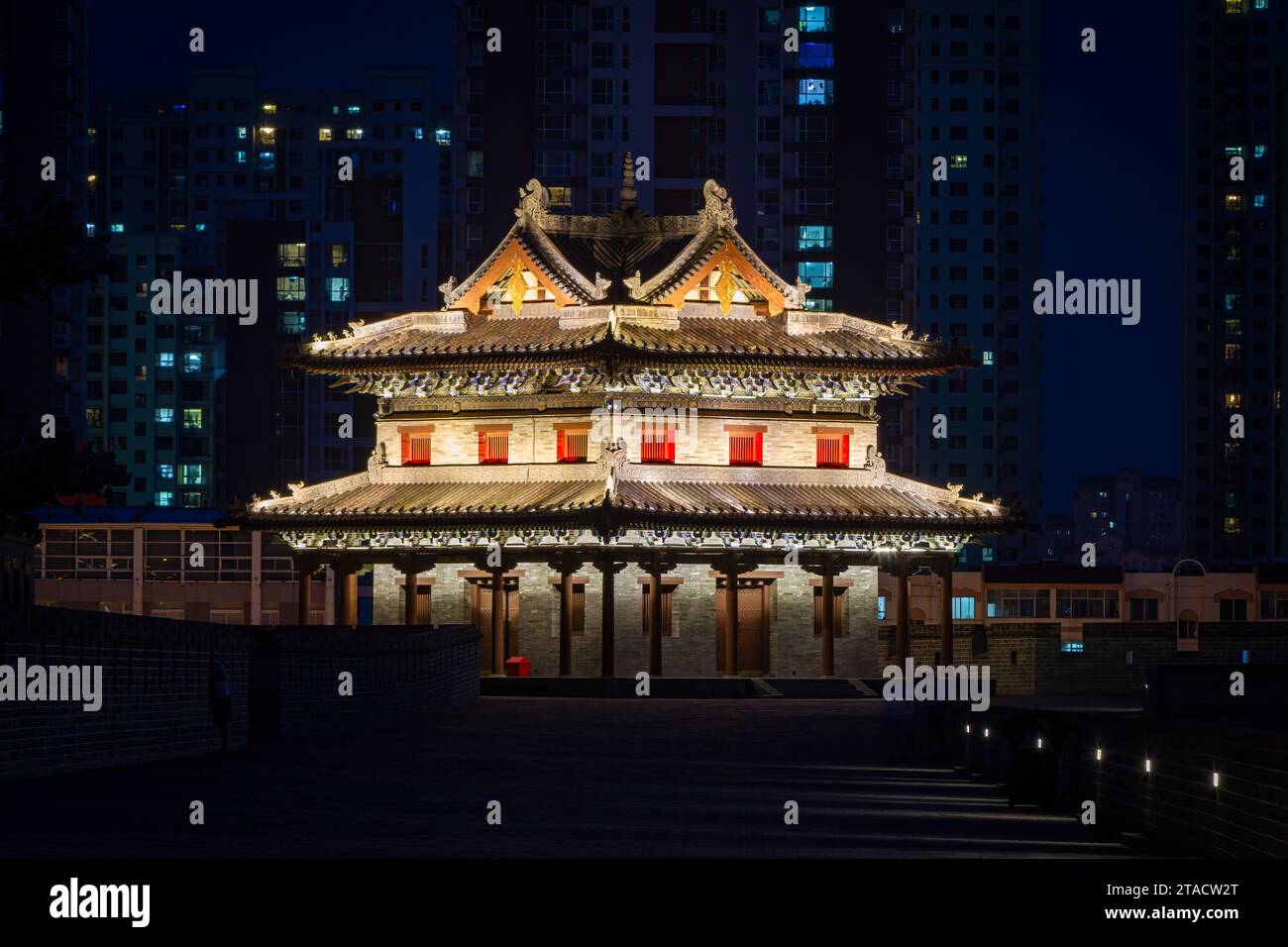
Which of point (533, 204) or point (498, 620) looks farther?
point (533, 204)

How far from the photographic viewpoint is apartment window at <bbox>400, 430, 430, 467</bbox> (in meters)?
61.1

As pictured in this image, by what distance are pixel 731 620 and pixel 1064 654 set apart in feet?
36.7

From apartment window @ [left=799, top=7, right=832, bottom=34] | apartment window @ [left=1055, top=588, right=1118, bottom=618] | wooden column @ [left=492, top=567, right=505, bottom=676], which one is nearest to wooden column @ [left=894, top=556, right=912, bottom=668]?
wooden column @ [left=492, top=567, right=505, bottom=676]

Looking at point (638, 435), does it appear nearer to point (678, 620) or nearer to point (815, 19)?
point (678, 620)

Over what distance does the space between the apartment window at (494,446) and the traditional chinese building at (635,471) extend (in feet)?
0.18

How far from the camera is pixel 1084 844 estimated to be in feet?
72.9

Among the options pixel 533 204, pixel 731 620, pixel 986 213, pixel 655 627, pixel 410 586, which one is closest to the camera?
pixel 655 627

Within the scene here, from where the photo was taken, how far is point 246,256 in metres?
151

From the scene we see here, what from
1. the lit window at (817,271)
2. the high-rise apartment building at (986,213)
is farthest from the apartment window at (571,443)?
the high-rise apartment building at (986,213)

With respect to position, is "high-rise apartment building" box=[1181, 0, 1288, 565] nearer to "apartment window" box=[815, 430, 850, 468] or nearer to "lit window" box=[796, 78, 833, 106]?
"lit window" box=[796, 78, 833, 106]

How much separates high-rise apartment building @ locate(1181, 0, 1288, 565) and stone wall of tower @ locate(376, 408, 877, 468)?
11829cm

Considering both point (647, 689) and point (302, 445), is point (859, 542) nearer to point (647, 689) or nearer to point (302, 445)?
point (647, 689)

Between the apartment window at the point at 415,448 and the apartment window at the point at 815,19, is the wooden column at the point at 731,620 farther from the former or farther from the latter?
the apartment window at the point at 815,19

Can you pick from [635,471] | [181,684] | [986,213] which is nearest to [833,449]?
[635,471]
